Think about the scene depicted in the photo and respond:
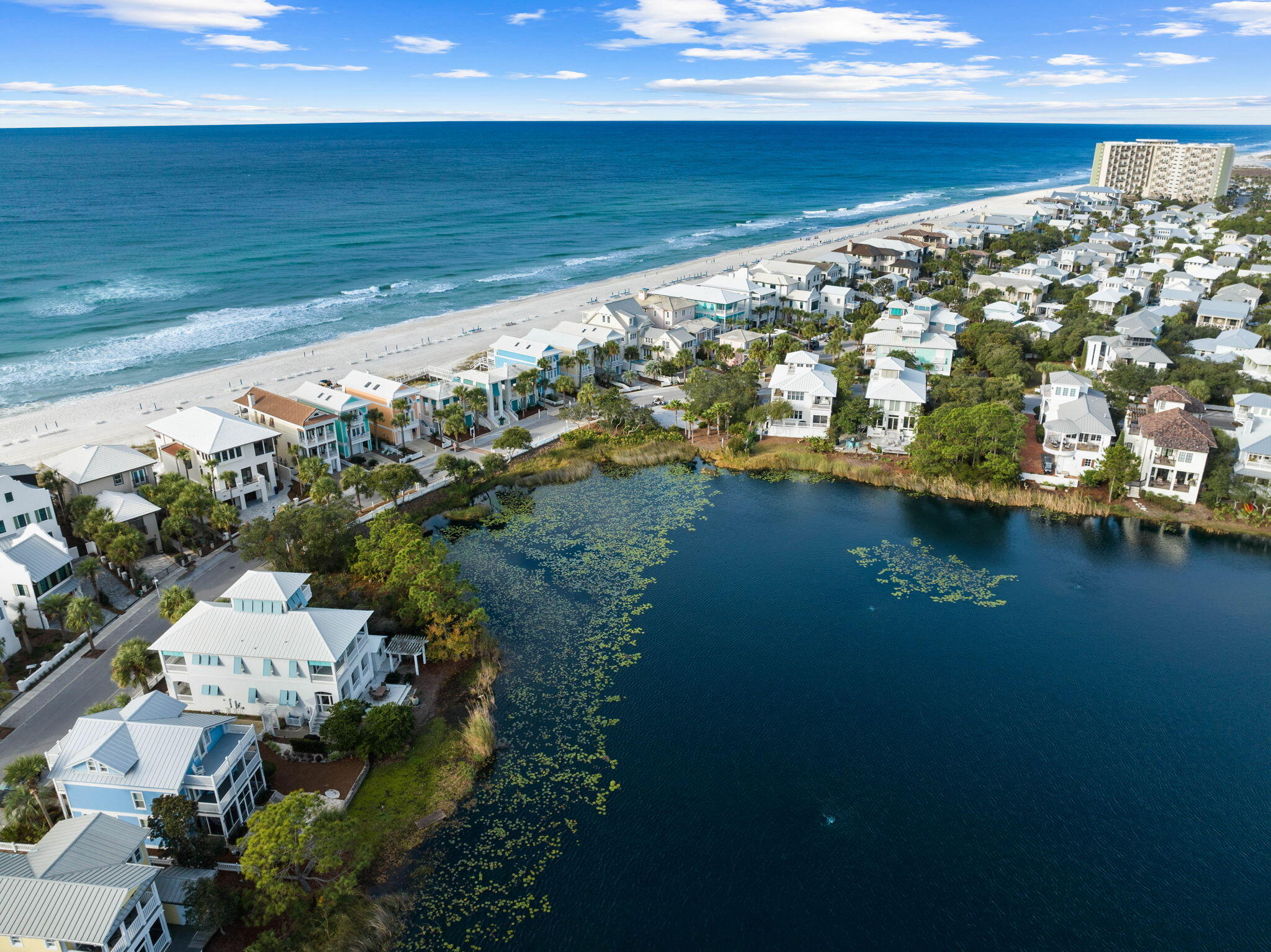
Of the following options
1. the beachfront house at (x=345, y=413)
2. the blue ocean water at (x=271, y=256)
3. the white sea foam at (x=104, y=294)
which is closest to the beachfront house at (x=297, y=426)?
the beachfront house at (x=345, y=413)

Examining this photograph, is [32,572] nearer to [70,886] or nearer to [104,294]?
[70,886]

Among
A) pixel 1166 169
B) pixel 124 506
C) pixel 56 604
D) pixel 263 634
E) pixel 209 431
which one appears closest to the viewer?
pixel 263 634

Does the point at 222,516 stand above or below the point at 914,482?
above

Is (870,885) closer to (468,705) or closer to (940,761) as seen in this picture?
(940,761)

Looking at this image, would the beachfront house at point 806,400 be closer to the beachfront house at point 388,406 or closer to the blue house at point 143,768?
the beachfront house at point 388,406

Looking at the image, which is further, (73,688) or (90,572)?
(90,572)

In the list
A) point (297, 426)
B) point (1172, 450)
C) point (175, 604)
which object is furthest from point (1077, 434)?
point (175, 604)

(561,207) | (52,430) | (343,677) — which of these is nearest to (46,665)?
(343,677)
